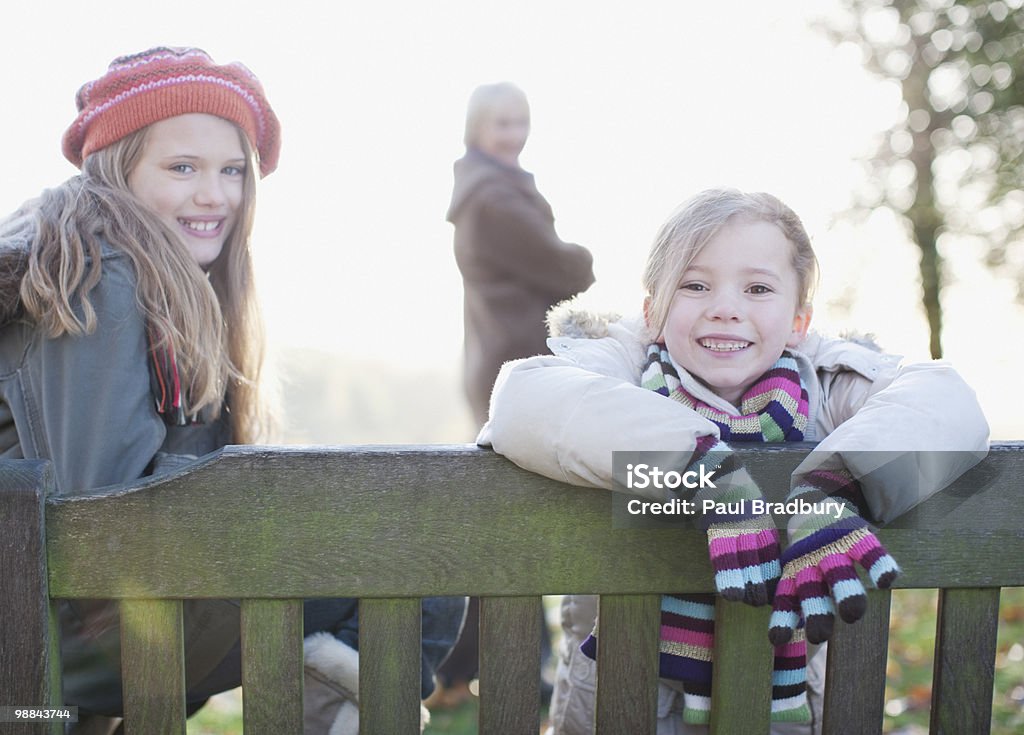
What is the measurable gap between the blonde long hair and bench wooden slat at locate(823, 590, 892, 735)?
1.48 metres

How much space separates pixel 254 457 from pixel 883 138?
575cm

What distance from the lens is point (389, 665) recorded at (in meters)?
1.53

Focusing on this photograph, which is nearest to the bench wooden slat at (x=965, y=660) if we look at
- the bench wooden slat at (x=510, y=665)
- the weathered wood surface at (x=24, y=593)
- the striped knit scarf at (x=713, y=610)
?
the striped knit scarf at (x=713, y=610)

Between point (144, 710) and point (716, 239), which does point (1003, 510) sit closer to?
point (716, 239)

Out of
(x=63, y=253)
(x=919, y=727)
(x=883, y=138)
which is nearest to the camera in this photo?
(x=63, y=253)

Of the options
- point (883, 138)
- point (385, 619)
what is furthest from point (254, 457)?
point (883, 138)

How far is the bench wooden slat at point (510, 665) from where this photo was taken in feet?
5.02

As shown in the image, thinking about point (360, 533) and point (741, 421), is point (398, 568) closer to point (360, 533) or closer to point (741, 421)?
point (360, 533)

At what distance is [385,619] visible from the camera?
4.99 ft

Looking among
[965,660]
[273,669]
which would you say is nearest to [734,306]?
[965,660]

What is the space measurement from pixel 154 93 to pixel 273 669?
157 centimetres

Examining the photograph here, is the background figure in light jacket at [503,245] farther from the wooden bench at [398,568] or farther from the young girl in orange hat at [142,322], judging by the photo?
the wooden bench at [398,568]

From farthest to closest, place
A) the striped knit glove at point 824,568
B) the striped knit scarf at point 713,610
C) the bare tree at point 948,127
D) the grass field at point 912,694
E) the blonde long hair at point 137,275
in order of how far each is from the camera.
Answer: the bare tree at point 948,127
the grass field at point 912,694
the blonde long hair at point 137,275
the striped knit scarf at point 713,610
the striped knit glove at point 824,568

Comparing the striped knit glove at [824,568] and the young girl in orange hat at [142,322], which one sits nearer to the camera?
the striped knit glove at [824,568]
